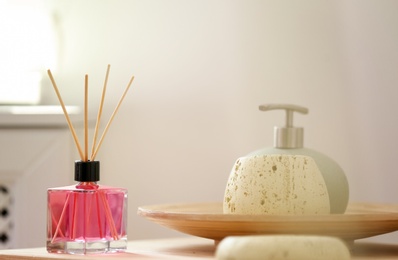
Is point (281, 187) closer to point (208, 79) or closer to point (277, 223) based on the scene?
point (277, 223)

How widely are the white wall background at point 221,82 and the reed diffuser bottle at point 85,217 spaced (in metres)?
0.43

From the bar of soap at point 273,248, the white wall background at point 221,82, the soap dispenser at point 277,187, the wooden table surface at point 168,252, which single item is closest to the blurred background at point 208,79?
the white wall background at point 221,82

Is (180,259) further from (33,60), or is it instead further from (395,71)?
(33,60)

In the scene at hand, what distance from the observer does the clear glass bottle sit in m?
0.98

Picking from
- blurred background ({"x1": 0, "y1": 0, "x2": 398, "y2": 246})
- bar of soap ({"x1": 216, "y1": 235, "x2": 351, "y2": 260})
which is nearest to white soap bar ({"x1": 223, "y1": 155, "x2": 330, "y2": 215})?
bar of soap ({"x1": 216, "y1": 235, "x2": 351, "y2": 260})

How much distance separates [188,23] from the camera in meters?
1.45

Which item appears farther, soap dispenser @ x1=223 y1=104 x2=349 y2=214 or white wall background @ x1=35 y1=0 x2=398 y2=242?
white wall background @ x1=35 y1=0 x2=398 y2=242

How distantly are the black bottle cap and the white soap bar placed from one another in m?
0.18

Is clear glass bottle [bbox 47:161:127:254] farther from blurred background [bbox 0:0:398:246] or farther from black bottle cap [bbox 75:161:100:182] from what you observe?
blurred background [bbox 0:0:398:246]

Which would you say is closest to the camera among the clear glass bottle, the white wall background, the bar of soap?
the bar of soap

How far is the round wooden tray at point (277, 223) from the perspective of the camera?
870 millimetres

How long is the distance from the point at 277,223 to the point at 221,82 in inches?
22.6

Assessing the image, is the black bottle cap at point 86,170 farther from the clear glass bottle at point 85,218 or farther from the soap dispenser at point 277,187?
the soap dispenser at point 277,187

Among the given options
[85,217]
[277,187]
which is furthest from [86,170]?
[277,187]
